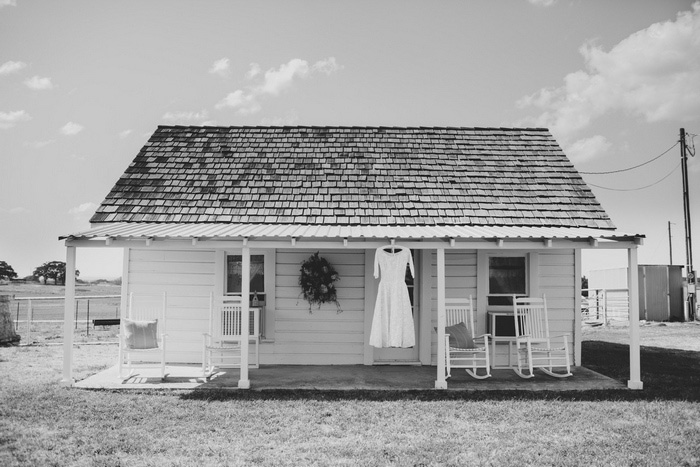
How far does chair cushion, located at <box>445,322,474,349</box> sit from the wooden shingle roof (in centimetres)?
203

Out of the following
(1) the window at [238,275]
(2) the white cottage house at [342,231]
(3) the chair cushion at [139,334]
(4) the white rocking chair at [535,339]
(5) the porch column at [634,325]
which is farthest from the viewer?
(1) the window at [238,275]

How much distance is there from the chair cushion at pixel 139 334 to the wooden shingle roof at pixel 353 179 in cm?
210

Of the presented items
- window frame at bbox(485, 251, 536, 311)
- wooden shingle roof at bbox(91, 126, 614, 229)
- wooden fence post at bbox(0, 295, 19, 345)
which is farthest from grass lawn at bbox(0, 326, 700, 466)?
wooden fence post at bbox(0, 295, 19, 345)

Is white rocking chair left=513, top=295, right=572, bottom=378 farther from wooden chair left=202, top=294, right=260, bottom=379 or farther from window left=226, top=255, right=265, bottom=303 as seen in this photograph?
window left=226, top=255, right=265, bottom=303

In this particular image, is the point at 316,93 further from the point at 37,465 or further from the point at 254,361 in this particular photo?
the point at 37,465

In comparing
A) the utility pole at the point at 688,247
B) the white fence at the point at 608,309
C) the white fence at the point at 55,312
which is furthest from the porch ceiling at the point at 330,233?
the utility pole at the point at 688,247

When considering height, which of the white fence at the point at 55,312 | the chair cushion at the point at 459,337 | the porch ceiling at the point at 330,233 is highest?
the porch ceiling at the point at 330,233

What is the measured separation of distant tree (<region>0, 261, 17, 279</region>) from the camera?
36.8 metres

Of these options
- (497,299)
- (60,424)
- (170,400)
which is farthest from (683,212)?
(60,424)

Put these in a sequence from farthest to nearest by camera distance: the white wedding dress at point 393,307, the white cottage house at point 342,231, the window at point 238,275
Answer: the window at point 238,275 < the white cottage house at point 342,231 < the white wedding dress at point 393,307

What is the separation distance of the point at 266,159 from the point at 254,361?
4106 millimetres

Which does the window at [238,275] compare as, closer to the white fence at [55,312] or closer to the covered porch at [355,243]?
the covered porch at [355,243]

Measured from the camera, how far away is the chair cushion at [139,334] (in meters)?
8.20

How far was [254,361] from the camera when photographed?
9641 millimetres
